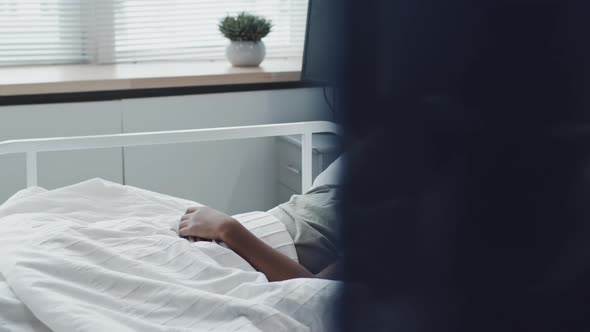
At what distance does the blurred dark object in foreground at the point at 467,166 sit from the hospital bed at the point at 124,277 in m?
0.77

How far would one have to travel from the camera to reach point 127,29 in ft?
8.86

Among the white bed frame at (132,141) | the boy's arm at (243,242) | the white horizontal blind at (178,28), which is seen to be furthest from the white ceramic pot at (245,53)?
the boy's arm at (243,242)

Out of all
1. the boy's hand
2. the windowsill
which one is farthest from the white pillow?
the windowsill

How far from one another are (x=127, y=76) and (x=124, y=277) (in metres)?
1.35

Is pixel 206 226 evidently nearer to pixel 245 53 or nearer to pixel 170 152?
pixel 170 152

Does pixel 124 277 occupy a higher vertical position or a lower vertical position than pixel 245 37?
lower

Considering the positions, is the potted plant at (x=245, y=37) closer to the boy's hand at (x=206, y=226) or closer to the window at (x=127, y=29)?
the window at (x=127, y=29)

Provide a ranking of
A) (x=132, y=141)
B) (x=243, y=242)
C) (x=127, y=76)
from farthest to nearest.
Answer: (x=127, y=76), (x=132, y=141), (x=243, y=242)

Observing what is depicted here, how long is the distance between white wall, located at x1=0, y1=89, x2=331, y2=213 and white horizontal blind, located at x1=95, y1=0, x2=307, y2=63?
377mm

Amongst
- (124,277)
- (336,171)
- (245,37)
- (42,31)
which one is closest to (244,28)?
(245,37)

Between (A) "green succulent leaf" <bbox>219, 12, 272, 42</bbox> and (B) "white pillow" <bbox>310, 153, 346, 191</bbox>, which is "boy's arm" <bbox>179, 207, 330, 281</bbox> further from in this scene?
(A) "green succulent leaf" <bbox>219, 12, 272, 42</bbox>

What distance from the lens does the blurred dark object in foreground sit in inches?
4.8

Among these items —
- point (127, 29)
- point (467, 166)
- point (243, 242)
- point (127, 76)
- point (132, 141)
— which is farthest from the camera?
point (127, 29)

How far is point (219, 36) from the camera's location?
2.85m
